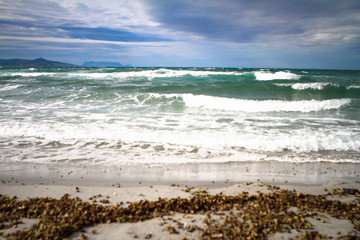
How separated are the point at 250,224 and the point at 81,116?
27.1 feet

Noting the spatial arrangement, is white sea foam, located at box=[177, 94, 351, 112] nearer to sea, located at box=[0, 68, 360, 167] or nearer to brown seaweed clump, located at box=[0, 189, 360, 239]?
sea, located at box=[0, 68, 360, 167]

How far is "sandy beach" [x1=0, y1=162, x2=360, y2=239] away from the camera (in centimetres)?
265

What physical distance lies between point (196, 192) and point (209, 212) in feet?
1.97

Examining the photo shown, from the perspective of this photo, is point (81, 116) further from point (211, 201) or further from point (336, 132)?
point (336, 132)

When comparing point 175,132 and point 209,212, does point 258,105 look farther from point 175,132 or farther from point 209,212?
point 209,212

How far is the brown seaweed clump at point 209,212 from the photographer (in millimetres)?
2578

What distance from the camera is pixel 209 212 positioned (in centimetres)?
297

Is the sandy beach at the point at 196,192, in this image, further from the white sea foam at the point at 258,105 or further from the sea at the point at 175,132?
the white sea foam at the point at 258,105

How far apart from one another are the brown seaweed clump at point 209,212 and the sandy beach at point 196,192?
0.02 metres

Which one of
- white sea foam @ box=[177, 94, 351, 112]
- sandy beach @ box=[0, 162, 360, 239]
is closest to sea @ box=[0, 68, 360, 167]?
white sea foam @ box=[177, 94, 351, 112]

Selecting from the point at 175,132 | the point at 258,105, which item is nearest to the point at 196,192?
the point at 175,132

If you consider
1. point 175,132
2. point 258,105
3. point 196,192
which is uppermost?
point 258,105

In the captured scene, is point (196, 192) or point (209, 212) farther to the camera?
point (196, 192)

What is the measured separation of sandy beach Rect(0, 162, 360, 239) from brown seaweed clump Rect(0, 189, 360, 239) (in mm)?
17
